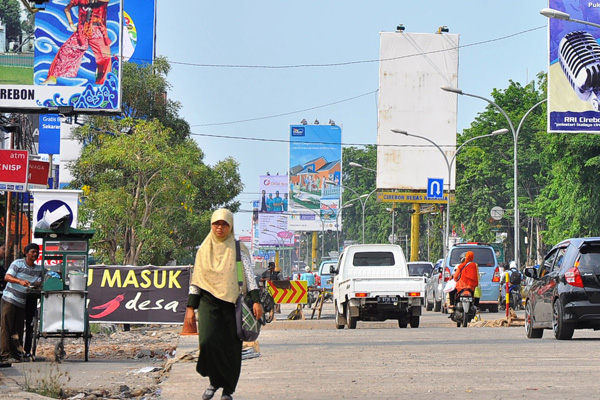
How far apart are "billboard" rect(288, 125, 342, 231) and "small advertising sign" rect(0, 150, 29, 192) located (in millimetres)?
88983

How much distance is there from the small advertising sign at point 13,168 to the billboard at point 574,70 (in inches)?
808

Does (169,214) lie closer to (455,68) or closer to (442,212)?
(455,68)

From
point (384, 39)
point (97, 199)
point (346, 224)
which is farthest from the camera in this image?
point (346, 224)

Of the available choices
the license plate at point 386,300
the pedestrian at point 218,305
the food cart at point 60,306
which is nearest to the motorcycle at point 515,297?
the license plate at point 386,300

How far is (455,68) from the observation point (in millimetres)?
62312

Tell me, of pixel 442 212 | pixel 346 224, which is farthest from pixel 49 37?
pixel 346 224

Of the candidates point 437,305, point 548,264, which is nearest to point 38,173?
point 548,264

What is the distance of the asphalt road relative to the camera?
1092 centimetres

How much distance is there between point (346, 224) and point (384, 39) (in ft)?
278

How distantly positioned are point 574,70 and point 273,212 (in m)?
115

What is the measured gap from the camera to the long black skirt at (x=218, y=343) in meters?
10.2

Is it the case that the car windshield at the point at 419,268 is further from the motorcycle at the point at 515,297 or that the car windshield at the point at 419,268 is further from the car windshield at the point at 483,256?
the car windshield at the point at 483,256

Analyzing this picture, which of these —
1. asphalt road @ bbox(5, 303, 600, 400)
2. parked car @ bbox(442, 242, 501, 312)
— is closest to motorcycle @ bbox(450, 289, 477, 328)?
asphalt road @ bbox(5, 303, 600, 400)

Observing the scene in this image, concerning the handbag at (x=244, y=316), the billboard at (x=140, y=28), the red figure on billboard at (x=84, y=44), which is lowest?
the handbag at (x=244, y=316)
